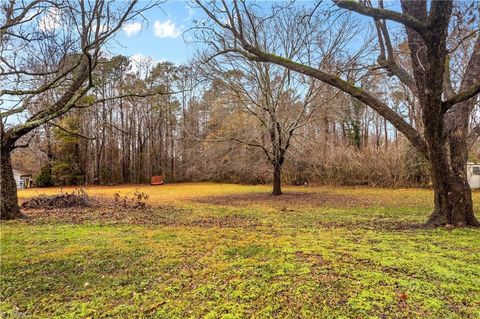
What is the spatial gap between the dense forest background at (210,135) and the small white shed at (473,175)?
202cm

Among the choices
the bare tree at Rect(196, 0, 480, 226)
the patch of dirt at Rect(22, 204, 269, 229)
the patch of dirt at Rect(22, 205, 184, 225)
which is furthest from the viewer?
the patch of dirt at Rect(22, 205, 184, 225)

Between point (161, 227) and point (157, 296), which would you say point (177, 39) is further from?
point (157, 296)

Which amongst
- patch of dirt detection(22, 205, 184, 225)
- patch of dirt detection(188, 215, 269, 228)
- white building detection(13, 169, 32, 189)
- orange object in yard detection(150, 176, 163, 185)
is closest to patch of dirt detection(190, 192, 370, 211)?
patch of dirt detection(188, 215, 269, 228)

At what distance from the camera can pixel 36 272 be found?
316 centimetres

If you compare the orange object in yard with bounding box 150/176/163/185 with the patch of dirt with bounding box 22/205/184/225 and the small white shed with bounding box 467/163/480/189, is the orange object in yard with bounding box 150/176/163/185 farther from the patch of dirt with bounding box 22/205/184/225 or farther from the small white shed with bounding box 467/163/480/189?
the small white shed with bounding box 467/163/480/189

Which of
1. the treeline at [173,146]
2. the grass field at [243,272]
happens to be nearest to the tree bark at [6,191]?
the grass field at [243,272]

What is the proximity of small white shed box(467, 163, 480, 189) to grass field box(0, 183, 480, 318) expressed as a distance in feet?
38.1

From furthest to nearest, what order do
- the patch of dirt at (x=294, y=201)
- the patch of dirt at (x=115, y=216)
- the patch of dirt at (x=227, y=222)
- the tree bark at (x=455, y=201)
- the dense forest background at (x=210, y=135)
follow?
the dense forest background at (x=210, y=135) → the patch of dirt at (x=294, y=201) → the patch of dirt at (x=115, y=216) → the patch of dirt at (x=227, y=222) → the tree bark at (x=455, y=201)

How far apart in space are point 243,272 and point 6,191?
630 cm

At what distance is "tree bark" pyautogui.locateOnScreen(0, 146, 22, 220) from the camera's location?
6.67 meters

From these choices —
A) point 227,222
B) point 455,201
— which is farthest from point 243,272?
point 455,201

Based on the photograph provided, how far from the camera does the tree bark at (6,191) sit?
6.67m

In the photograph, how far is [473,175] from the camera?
1421cm

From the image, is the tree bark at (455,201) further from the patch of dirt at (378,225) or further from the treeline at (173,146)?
the treeline at (173,146)
